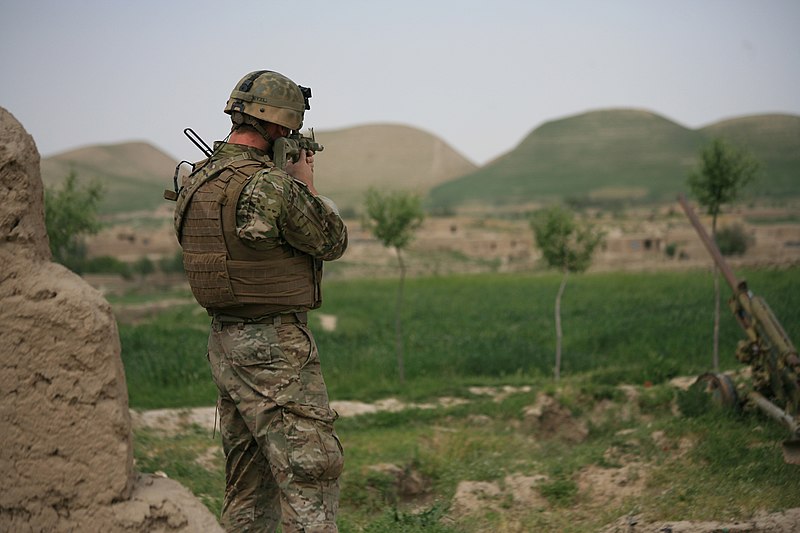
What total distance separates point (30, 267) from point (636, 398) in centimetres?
788

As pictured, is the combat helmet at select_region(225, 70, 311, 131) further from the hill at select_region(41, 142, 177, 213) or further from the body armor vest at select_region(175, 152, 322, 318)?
the hill at select_region(41, 142, 177, 213)

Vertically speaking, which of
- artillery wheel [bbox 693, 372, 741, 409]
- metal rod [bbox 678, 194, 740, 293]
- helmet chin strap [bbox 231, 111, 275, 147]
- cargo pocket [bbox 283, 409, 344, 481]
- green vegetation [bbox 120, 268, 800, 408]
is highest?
helmet chin strap [bbox 231, 111, 275, 147]

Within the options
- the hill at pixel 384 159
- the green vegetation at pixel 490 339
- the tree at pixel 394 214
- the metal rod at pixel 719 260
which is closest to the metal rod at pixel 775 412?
the metal rod at pixel 719 260

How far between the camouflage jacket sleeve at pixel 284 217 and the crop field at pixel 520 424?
2.33 m

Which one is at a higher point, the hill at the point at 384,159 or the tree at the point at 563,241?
the hill at the point at 384,159

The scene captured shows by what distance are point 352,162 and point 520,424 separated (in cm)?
13616

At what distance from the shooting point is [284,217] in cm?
362

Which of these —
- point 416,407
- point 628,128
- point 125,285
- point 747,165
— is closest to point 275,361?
point 416,407

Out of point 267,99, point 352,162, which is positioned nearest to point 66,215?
point 267,99

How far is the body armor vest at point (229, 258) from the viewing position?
370 centimetres

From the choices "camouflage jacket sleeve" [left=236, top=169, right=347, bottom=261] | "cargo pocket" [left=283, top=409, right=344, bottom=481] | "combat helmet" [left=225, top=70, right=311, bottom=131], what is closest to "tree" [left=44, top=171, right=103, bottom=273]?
"combat helmet" [left=225, top=70, right=311, bottom=131]

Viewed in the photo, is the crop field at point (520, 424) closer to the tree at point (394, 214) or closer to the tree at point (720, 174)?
the tree at point (394, 214)

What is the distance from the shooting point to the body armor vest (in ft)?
12.1

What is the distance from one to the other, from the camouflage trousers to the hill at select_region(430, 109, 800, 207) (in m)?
75.5
